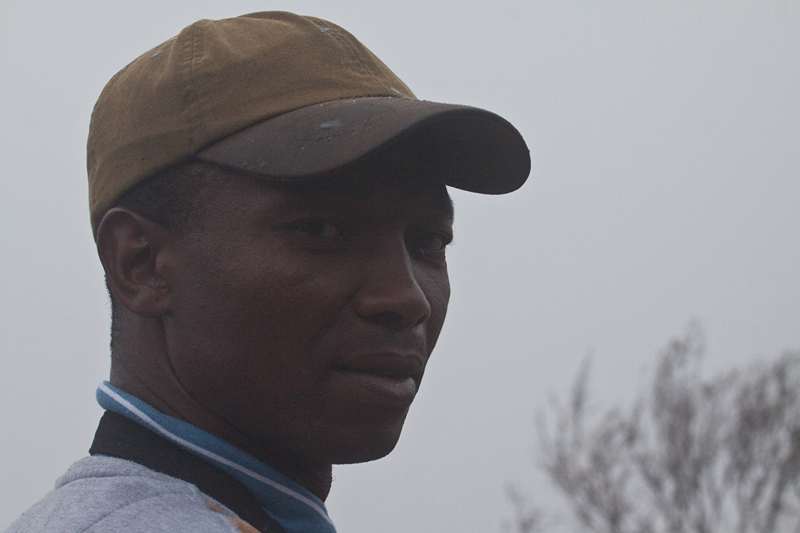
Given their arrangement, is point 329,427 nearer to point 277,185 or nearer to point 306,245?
point 306,245

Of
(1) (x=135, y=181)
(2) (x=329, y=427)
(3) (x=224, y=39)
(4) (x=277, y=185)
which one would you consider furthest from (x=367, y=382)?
(3) (x=224, y=39)

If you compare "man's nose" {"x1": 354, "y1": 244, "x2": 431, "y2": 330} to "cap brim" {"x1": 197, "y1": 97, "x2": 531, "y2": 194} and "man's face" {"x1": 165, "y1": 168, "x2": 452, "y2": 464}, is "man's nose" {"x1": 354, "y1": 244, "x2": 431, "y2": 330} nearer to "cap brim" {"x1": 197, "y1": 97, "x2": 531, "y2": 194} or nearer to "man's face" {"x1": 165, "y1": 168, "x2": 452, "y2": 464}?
"man's face" {"x1": 165, "y1": 168, "x2": 452, "y2": 464}

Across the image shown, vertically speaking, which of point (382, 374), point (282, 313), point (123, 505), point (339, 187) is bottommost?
point (123, 505)

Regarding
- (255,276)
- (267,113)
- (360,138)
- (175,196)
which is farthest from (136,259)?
(360,138)

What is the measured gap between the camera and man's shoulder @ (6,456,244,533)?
1.41 metres

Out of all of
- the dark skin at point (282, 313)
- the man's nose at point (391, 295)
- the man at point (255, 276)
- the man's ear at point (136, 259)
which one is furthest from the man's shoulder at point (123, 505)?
the man's nose at point (391, 295)

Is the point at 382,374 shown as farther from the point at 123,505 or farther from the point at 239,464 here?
the point at 123,505

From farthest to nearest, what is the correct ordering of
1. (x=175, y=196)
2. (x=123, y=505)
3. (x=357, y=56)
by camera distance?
1. (x=357, y=56)
2. (x=175, y=196)
3. (x=123, y=505)

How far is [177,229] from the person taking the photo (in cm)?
172

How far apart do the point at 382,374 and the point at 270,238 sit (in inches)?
13.6

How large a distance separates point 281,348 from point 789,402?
11348mm

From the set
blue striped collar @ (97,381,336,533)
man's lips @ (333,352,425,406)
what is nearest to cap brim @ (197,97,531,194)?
man's lips @ (333,352,425,406)

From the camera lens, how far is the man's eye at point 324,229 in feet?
5.49

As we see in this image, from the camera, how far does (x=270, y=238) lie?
165cm
